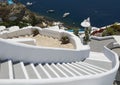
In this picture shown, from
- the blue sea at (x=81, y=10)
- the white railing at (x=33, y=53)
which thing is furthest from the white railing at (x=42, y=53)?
the blue sea at (x=81, y=10)

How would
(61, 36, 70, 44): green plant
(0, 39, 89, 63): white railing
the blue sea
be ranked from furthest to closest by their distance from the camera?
the blue sea, (61, 36, 70, 44): green plant, (0, 39, 89, 63): white railing

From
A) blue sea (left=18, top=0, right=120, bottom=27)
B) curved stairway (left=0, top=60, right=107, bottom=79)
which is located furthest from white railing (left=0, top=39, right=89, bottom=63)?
blue sea (left=18, top=0, right=120, bottom=27)

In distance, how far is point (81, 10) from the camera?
70.1 metres

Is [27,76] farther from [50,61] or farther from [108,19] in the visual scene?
[108,19]

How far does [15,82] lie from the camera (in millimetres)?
8398

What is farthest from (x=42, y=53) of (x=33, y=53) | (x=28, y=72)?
(x=28, y=72)

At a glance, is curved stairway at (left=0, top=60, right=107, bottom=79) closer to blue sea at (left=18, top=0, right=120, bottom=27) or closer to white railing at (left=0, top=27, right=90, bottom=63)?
white railing at (left=0, top=27, right=90, bottom=63)

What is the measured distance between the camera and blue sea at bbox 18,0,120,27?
63.6 m

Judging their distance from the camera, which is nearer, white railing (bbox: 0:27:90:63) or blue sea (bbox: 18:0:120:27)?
white railing (bbox: 0:27:90:63)

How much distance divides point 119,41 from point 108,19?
4423 cm

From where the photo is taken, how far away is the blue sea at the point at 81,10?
63.6 meters

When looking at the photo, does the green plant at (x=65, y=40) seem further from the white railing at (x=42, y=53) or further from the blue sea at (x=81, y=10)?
the blue sea at (x=81, y=10)

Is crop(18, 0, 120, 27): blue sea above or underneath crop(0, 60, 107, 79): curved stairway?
above

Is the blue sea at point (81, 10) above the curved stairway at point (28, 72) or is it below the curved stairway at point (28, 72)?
above
